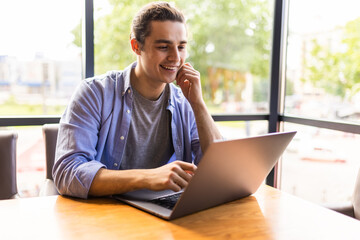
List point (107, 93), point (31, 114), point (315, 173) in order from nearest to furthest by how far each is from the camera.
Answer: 1. point (107, 93)
2. point (31, 114)
3. point (315, 173)

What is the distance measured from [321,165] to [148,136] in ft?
6.01

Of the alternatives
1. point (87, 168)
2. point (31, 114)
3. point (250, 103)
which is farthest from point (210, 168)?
point (250, 103)

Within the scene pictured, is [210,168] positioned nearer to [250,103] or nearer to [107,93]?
[107,93]

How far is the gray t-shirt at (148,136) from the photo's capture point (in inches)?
59.3

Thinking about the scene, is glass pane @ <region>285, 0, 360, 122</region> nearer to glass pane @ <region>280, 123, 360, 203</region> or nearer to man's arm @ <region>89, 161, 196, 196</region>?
glass pane @ <region>280, 123, 360, 203</region>

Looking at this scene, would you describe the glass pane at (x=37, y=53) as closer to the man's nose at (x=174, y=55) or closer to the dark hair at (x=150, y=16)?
the dark hair at (x=150, y=16)

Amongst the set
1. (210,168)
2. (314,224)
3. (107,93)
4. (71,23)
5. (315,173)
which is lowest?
(315,173)

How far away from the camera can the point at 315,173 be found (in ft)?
9.48

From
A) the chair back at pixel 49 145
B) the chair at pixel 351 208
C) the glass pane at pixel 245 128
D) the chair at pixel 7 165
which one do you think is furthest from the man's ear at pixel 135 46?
the glass pane at pixel 245 128

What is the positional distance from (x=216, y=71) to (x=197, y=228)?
3.48m

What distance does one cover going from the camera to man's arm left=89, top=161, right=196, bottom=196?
1.05 meters

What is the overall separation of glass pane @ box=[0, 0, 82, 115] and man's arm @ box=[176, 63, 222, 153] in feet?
3.33

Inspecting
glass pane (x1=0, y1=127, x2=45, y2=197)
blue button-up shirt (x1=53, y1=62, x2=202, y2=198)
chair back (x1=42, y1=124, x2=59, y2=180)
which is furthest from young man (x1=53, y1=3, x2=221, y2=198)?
glass pane (x1=0, y1=127, x2=45, y2=197)

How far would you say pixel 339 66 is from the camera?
2.48m
